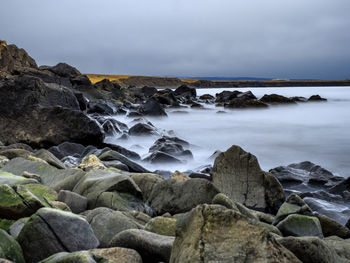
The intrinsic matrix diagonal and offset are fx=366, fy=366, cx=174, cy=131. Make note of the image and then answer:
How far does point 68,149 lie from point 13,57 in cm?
4350

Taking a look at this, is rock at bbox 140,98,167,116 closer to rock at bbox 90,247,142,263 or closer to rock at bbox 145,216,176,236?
rock at bbox 145,216,176,236

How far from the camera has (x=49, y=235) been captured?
2309 mm

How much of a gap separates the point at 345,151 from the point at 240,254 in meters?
11.4

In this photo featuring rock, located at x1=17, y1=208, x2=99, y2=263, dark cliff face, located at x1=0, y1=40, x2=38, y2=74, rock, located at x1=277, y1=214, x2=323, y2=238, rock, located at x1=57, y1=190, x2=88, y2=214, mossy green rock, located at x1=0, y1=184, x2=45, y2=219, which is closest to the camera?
rock, located at x1=17, y1=208, x2=99, y2=263

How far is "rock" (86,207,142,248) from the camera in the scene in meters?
2.82

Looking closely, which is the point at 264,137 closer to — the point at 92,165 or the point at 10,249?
the point at 92,165

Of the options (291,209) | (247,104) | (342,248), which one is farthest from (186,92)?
(342,248)

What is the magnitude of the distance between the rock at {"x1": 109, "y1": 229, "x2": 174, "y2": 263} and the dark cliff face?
45.7 m

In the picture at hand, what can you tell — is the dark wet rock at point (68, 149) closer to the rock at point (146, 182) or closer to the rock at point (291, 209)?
the rock at point (146, 182)

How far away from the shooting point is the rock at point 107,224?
9.24 ft

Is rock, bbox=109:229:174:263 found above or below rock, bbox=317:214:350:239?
above

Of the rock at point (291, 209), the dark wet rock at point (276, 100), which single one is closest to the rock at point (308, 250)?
the rock at point (291, 209)

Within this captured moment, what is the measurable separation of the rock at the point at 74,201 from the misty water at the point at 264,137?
4.54 metres

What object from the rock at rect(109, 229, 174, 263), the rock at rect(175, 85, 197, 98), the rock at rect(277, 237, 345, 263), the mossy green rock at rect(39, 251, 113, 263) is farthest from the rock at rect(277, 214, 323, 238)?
the rock at rect(175, 85, 197, 98)
